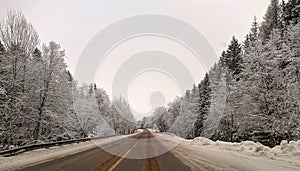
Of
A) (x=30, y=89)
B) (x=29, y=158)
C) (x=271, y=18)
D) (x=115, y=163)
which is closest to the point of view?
(x=115, y=163)

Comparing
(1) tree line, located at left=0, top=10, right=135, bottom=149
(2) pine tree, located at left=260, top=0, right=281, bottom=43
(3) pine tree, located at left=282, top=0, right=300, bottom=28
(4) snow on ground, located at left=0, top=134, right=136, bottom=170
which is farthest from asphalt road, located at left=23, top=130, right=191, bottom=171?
(2) pine tree, located at left=260, top=0, right=281, bottom=43

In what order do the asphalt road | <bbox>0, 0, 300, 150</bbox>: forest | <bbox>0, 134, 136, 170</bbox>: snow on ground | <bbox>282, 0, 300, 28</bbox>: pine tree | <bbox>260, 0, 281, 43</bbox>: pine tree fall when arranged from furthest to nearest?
<bbox>260, 0, 281, 43</bbox>: pine tree → <bbox>282, 0, 300, 28</bbox>: pine tree → <bbox>0, 0, 300, 150</bbox>: forest → <bbox>0, 134, 136, 170</bbox>: snow on ground → the asphalt road

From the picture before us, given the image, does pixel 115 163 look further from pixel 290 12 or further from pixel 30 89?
pixel 290 12

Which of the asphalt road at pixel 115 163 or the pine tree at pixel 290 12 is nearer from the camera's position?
the asphalt road at pixel 115 163

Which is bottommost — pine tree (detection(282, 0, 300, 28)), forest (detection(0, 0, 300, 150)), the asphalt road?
the asphalt road

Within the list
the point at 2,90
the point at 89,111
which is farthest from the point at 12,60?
the point at 89,111

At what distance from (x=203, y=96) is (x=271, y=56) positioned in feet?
119

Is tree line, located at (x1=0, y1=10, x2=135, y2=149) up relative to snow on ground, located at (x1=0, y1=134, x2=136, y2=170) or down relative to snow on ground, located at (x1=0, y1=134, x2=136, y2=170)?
up

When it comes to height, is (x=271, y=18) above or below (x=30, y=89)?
above

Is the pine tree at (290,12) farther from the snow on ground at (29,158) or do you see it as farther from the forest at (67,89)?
the snow on ground at (29,158)

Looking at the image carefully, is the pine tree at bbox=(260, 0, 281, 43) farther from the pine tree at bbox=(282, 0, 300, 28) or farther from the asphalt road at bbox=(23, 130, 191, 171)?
the asphalt road at bbox=(23, 130, 191, 171)

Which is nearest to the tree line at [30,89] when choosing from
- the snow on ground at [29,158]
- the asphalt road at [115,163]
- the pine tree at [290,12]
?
the snow on ground at [29,158]

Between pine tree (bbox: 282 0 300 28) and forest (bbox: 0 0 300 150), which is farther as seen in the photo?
pine tree (bbox: 282 0 300 28)

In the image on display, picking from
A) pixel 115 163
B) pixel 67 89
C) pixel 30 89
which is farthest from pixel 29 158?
pixel 67 89
